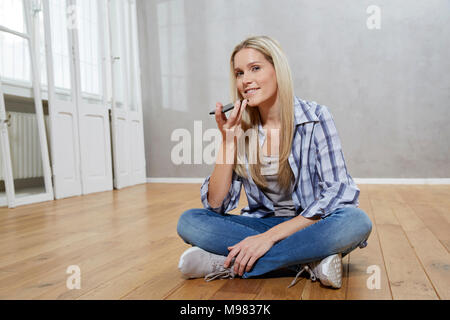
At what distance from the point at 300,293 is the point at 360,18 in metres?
Result: 3.81

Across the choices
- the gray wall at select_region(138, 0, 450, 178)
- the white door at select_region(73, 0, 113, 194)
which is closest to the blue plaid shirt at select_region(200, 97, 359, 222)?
the white door at select_region(73, 0, 113, 194)

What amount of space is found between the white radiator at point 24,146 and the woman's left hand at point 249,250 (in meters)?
3.21

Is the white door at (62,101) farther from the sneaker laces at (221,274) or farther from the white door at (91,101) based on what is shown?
the sneaker laces at (221,274)

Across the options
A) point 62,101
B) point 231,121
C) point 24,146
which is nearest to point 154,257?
point 231,121

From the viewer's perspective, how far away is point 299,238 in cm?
113

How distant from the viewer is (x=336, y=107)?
4324mm

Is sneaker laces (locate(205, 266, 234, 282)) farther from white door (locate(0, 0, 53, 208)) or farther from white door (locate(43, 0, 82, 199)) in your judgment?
white door (locate(43, 0, 82, 199))

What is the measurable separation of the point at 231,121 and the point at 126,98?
358 cm

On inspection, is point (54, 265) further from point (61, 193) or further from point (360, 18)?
point (360, 18)

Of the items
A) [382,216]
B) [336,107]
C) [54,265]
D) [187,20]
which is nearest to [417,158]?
[336,107]

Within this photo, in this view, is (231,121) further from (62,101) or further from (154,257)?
(62,101)

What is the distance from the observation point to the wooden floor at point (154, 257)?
3.76ft

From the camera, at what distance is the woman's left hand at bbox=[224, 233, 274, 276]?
1.15 meters

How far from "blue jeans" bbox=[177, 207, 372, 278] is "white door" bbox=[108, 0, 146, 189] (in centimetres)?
329
